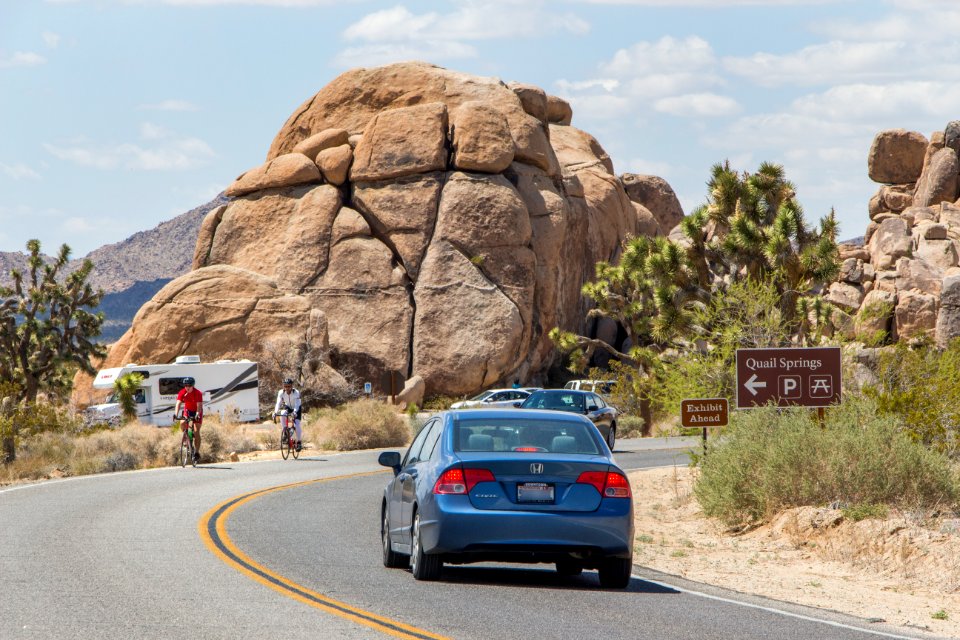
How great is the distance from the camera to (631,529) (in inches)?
403

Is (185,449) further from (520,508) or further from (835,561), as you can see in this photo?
(520,508)

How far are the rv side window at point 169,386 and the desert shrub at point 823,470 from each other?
30386mm

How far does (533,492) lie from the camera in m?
10.1

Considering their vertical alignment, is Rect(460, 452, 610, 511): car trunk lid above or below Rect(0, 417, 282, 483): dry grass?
above

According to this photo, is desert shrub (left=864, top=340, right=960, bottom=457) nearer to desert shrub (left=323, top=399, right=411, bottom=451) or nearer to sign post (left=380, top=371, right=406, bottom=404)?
desert shrub (left=323, top=399, right=411, bottom=451)

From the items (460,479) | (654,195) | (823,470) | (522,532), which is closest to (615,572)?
(522,532)

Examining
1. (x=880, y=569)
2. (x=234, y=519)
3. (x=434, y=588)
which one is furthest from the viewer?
(x=234, y=519)

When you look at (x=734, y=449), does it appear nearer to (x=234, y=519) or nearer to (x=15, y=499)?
(x=234, y=519)

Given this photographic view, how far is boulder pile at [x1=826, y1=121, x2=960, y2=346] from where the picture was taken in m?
46.2

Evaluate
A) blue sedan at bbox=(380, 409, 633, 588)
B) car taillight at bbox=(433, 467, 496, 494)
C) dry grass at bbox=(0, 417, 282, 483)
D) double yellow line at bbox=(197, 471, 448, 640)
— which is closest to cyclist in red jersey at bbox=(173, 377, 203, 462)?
dry grass at bbox=(0, 417, 282, 483)

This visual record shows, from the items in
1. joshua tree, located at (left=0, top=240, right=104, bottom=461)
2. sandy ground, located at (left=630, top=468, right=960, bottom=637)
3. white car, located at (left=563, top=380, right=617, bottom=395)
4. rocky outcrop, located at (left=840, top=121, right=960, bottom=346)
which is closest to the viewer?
sandy ground, located at (left=630, top=468, right=960, bottom=637)

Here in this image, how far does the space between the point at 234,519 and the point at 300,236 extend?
45032mm

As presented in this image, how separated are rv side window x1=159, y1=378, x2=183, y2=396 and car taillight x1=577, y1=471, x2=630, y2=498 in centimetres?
3475

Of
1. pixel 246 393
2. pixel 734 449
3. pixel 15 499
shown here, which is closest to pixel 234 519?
pixel 15 499
